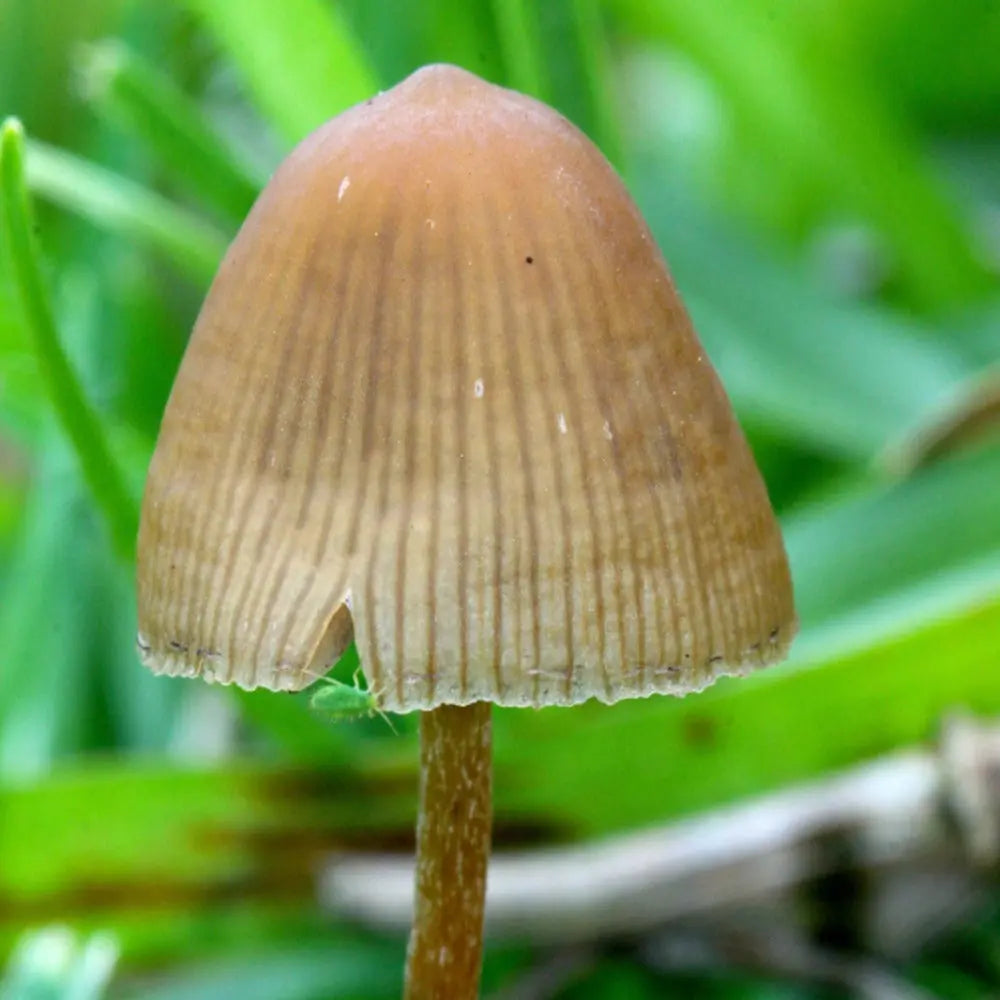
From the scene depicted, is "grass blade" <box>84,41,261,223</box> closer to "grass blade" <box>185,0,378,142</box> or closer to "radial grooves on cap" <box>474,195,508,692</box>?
"grass blade" <box>185,0,378,142</box>

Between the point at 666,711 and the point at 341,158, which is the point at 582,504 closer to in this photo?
the point at 341,158

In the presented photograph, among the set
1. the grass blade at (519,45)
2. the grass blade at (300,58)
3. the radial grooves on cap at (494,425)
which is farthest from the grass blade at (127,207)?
Result: the radial grooves on cap at (494,425)

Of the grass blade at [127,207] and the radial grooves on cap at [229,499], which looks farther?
the grass blade at [127,207]

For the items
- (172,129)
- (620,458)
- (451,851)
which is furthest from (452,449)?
(172,129)

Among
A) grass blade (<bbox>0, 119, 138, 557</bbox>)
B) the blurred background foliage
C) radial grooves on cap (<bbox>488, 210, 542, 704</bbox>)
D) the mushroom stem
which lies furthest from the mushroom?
the blurred background foliage

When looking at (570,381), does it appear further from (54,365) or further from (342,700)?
(54,365)

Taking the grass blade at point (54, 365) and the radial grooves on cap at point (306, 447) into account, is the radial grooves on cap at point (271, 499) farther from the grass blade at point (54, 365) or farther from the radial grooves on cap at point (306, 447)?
the grass blade at point (54, 365)
